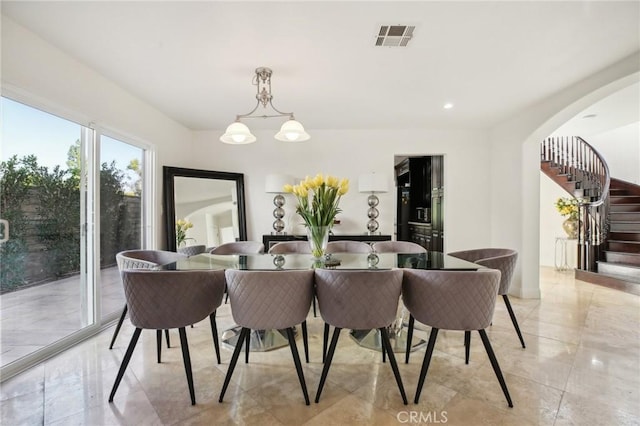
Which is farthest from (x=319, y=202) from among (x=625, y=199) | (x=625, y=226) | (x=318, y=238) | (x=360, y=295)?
(x=625, y=199)

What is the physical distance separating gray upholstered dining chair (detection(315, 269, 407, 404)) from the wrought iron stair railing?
4.45 meters

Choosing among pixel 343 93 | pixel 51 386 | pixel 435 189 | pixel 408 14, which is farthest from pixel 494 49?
pixel 51 386

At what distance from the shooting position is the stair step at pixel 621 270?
398 centimetres

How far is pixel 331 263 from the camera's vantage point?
2.06 metres

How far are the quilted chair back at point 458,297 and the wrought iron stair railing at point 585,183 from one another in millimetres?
4071

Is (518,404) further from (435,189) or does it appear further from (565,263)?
(565,263)

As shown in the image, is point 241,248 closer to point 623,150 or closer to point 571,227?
point 571,227

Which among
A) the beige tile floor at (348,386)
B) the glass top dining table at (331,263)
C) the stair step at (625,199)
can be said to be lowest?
the beige tile floor at (348,386)

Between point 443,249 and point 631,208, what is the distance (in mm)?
3912

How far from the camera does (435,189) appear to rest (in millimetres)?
4969

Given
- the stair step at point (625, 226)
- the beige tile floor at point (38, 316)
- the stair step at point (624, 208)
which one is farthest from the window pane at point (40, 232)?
the stair step at point (624, 208)

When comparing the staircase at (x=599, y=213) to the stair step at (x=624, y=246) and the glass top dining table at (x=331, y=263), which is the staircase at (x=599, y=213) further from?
the glass top dining table at (x=331, y=263)

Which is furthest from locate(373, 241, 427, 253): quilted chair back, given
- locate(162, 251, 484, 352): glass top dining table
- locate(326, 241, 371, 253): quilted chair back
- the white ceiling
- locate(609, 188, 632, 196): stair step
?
locate(609, 188, 632, 196): stair step

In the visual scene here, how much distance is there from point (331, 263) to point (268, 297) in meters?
0.62
